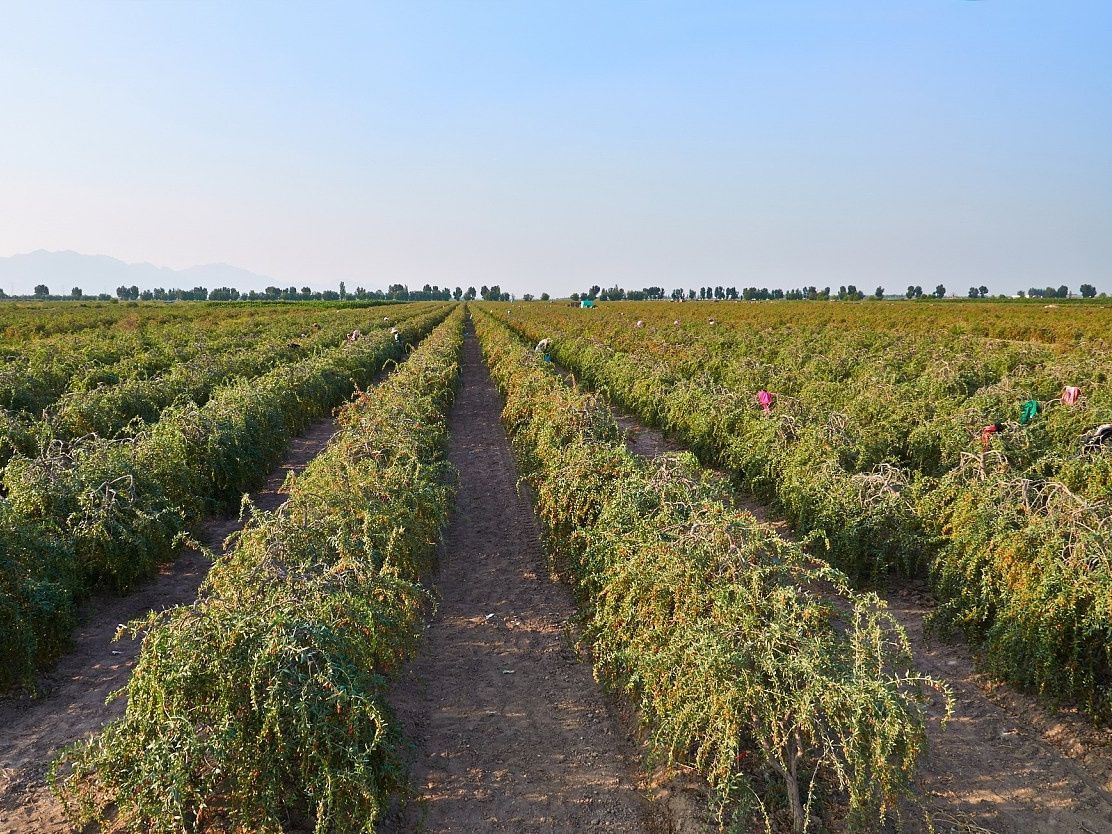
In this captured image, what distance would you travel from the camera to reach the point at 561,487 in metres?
7.04

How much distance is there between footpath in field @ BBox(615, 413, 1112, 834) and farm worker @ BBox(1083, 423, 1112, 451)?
164 inches

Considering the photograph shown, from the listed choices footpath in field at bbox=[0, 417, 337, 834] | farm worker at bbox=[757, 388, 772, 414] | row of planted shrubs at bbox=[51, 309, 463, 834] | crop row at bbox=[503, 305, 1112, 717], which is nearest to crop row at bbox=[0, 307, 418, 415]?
footpath in field at bbox=[0, 417, 337, 834]

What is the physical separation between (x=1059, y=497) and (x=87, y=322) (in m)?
50.2

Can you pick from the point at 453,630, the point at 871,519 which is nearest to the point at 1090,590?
the point at 871,519

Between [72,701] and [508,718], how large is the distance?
3.58 m

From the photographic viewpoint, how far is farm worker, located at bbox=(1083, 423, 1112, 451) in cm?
772

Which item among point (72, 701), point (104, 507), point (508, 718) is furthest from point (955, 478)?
point (104, 507)

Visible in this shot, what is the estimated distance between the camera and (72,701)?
5074 mm

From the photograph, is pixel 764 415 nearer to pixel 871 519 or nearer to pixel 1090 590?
pixel 871 519

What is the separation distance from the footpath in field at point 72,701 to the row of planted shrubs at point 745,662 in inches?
138

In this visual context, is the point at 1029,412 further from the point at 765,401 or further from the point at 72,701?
the point at 72,701

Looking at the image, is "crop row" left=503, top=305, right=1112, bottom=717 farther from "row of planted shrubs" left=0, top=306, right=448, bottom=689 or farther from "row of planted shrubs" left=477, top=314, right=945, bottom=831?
"row of planted shrubs" left=0, top=306, right=448, bottom=689

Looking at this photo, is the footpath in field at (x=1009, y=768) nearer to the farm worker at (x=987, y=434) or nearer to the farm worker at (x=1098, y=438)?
the farm worker at (x=987, y=434)

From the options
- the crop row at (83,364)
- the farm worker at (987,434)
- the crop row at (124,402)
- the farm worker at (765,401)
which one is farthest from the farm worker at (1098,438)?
the crop row at (83,364)
